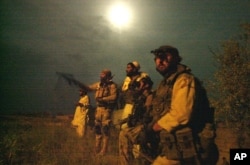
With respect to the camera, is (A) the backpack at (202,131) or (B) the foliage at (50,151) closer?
(A) the backpack at (202,131)

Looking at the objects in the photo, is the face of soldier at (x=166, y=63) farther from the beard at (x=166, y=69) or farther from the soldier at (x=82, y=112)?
the soldier at (x=82, y=112)

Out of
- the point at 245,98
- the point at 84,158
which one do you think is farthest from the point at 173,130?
the point at 245,98

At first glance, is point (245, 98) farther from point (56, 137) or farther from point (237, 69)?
point (56, 137)

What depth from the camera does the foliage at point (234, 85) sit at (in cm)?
1027

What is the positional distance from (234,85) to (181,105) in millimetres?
7651

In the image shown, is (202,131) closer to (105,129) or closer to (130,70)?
(130,70)

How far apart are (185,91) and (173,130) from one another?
0.51 meters

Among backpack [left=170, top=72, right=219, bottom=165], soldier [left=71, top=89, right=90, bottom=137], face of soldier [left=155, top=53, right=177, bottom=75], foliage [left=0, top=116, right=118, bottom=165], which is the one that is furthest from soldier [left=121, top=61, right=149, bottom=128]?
soldier [left=71, top=89, right=90, bottom=137]

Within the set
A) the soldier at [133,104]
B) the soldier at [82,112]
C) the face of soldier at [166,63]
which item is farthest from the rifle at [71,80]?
the face of soldier at [166,63]

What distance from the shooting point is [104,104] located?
754 cm

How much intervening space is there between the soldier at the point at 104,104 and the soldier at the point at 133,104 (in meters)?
0.95

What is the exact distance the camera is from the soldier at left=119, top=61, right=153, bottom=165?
5004 millimetres

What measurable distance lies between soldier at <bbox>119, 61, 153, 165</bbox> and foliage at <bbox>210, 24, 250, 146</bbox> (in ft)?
17.1

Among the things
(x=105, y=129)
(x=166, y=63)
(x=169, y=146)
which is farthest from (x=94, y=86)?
(x=169, y=146)
